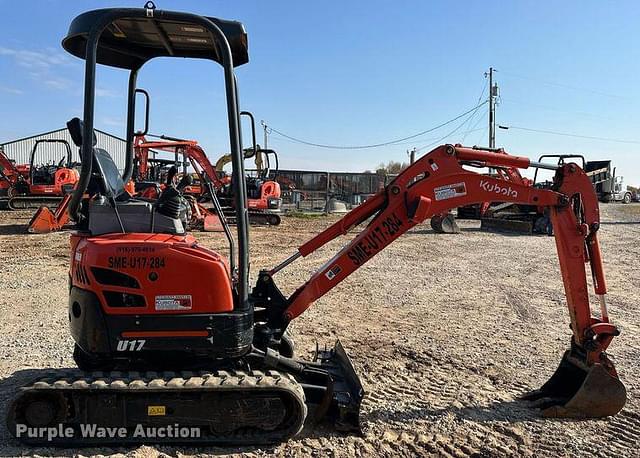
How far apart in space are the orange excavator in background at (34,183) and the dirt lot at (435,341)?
30.4ft

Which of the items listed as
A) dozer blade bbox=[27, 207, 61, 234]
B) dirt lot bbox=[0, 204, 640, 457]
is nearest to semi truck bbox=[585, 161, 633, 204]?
dirt lot bbox=[0, 204, 640, 457]

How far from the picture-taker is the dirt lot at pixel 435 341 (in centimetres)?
402

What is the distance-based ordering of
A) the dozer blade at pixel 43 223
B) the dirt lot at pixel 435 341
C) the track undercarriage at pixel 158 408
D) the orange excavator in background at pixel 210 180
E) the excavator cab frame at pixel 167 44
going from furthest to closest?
the orange excavator in background at pixel 210 180 → the dozer blade at pixel 43 223 → the dirt lot at pixel 435 341 → the track undercarriage at pixel 158 408 → the excavator cab frame at pixel 167 44

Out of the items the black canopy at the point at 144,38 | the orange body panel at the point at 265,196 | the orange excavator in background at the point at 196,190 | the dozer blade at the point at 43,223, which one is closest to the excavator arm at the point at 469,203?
the black canopy at the point at 144,38

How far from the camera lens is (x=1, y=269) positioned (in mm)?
10234

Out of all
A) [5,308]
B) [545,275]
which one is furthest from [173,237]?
[545,275]

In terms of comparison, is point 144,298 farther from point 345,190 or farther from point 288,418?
point 345,190

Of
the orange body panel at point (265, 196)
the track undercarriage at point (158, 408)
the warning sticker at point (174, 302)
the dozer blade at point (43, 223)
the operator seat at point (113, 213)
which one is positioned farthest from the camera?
the orange body panel at point (265, 196)

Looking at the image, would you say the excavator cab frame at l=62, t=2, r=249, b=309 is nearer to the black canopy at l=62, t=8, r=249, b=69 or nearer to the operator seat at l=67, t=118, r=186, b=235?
the black canopy at l=62, t=8, r=249, b=69

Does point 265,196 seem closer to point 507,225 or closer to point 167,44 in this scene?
point 507,225

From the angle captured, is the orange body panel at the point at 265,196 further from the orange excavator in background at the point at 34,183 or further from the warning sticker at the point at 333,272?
the warning sticker at the point at 333,272

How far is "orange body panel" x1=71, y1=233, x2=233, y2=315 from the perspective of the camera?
3709mm

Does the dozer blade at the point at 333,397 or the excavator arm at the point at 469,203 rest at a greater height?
the excavator arm at the point at 469,203

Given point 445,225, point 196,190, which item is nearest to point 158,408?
point 445,225
